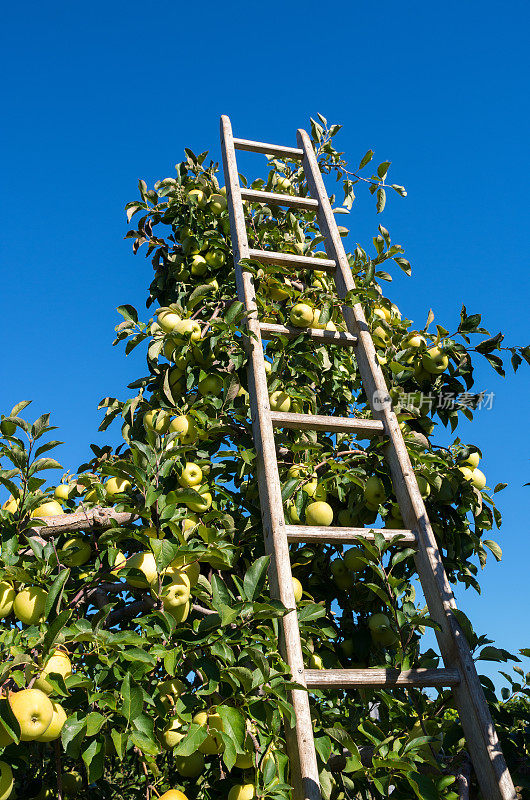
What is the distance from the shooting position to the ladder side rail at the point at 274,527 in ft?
5.39

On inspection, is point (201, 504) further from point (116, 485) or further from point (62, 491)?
point (62, 491)

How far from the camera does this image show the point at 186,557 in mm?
1871

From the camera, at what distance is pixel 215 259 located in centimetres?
363

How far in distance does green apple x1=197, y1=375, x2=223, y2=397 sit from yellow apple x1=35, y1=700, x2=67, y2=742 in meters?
1.42

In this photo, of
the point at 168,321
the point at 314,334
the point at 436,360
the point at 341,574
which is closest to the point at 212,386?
the point at 168,321

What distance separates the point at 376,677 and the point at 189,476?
3.12 ft

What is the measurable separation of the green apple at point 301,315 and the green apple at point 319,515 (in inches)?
32.3

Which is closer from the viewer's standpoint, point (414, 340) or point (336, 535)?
point (336, 535)

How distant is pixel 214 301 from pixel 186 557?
1.79m

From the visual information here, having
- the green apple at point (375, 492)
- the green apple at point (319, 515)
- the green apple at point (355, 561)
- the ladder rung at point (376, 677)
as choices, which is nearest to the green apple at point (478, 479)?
the green apple at point (375, 492)

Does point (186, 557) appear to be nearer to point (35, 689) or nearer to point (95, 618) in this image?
point (95, 618)

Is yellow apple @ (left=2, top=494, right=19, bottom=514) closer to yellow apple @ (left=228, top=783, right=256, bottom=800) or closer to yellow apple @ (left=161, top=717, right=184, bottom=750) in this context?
yellow apple @ (left=161, top=717, right=184, bottom=750)

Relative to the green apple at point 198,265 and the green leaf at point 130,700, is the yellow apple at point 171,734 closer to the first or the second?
the green leaf at point 130,700

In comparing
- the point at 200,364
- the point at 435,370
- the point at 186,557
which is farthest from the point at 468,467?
the point at 186,557
